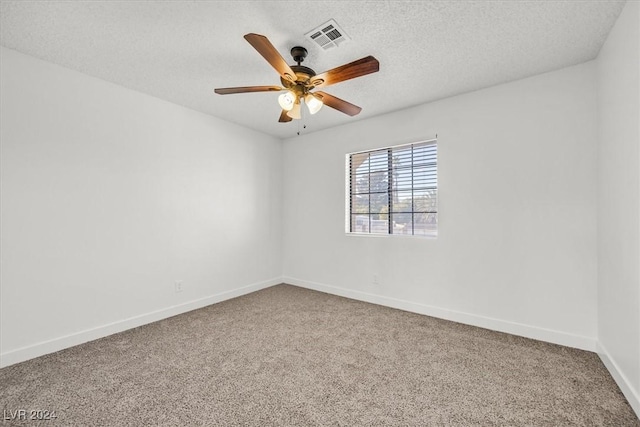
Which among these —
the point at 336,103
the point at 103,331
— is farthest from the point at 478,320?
the point at 103,331

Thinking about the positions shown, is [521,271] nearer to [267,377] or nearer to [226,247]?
[267,377]

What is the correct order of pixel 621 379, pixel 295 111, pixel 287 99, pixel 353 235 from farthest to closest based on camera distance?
pixel 353 235
pixel 295 111
pixel 287 99
pixel 621 379

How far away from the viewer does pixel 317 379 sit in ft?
6.48

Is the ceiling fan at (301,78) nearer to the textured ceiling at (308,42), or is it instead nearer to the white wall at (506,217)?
the textured ceiling at (308,42)

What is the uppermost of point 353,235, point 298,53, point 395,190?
point 298,53

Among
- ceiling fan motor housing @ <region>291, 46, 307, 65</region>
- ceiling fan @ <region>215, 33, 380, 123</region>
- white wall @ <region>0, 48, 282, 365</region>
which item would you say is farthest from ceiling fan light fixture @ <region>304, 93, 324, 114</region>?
white wall @ <region>0, 48, 282, 365</region>

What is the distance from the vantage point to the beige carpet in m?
1.63

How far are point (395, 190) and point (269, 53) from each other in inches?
96.0

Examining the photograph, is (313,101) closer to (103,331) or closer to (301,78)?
(301,78)

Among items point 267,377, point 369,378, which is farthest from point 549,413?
point 267,377

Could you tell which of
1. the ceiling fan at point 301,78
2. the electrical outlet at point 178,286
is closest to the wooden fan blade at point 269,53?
the ceiling fan at point 301,78

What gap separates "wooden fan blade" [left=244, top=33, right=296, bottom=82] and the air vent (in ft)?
1.01

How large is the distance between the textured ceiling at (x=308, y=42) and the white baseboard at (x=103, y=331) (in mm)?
2387

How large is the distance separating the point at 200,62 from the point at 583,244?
3657 millimetres
